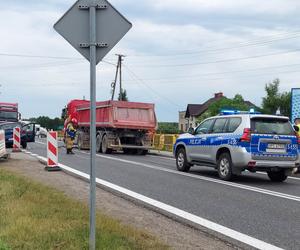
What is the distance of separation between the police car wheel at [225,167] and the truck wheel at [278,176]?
1.52 metres

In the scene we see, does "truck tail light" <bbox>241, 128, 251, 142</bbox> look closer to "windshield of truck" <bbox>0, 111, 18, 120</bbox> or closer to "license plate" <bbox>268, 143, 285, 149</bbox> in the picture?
"license plate" <bbox>268, 143, 285, 149</bbox>

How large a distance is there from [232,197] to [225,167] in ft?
10.8

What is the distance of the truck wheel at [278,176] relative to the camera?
14.1m

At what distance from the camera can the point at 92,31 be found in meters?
5.42

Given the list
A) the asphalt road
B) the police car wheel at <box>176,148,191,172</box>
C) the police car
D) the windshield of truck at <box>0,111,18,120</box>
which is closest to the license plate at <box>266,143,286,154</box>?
the police car

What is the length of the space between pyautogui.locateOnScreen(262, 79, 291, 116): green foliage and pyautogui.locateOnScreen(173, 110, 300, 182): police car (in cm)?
7547

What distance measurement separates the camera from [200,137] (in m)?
15.2

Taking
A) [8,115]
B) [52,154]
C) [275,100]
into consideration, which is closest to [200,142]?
[52,154]

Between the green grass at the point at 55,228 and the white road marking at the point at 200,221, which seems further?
the white road marking at the point at 200,221

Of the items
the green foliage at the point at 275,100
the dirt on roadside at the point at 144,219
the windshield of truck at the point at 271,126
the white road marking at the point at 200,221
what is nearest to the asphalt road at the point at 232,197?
the white road marking at the point at 200,221

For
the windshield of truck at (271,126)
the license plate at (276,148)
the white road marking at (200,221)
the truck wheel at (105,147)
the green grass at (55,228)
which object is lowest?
the white road marking at (200,221)

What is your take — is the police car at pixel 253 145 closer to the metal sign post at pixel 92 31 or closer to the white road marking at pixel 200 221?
the white road marking at pixel 200 221

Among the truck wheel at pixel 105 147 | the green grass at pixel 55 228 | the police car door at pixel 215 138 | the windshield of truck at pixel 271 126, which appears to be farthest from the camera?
the truck wheel at pixel 105 147

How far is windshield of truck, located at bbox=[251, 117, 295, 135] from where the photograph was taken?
1332 cm
